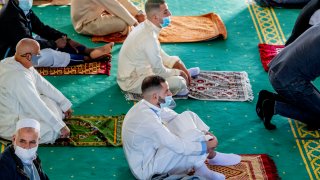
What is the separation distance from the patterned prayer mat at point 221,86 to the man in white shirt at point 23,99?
146cm

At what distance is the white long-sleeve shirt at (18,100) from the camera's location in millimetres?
5270

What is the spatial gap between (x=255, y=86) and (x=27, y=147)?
9.41 ft

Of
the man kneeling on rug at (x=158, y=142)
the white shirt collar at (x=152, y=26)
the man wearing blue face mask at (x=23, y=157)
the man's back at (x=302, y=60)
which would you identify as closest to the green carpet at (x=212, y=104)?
the man kneeling on rug at (x=158, y=142)

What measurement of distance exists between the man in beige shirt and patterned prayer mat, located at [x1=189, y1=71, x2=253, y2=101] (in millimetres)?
1082

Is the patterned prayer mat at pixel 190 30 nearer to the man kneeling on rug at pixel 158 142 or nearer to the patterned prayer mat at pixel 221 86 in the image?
the patterned prayer mat at pixel 221 86

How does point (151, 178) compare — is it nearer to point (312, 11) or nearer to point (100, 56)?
point (100, 56)

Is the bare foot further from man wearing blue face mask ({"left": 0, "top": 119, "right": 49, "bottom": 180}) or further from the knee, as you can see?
man wearing blue face mask ({"left": 0, "top": 119, "right": 49, "bottom": 180})

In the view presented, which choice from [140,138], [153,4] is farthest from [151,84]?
[153,4]

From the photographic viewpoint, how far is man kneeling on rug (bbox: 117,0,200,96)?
19.8ft

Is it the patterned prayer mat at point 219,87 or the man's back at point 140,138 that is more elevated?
the man's back at point 140,138

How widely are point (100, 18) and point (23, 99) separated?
6.95 feet

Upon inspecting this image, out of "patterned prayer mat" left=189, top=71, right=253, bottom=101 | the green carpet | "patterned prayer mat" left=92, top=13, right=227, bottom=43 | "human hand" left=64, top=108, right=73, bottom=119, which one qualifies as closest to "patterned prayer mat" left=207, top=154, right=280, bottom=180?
the green carpet

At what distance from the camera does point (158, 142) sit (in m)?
4.94

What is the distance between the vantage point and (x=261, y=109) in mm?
5895
